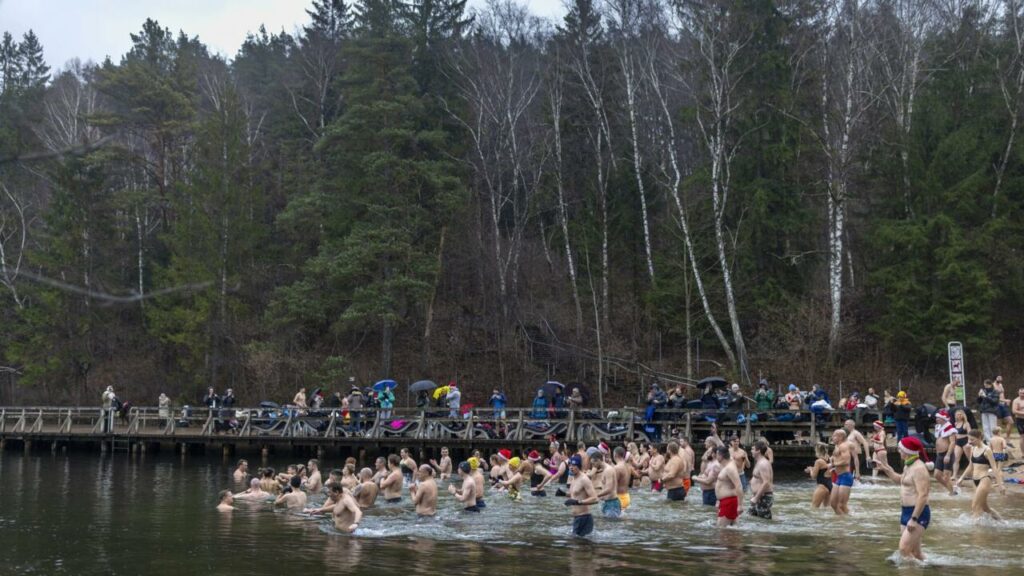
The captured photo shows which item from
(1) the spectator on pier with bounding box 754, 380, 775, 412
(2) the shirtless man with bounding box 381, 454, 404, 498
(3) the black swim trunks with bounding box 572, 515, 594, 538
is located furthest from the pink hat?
(1) the spectator on pier with bounding box 754, 380, 775, 412

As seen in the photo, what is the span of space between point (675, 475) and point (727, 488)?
4.48 meters

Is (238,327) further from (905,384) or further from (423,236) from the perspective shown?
(905,384)

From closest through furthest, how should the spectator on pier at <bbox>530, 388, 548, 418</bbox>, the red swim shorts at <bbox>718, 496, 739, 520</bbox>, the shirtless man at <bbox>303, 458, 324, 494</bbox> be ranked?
the red swim shorts at <bbox>718, 496, 739, 520</bbox>
the shirtless man at <bbox>303, 458, 324, 494</bbox>
the spectator on pier at <bbox>530, 388, 548, 418</bbox>

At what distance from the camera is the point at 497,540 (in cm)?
1795

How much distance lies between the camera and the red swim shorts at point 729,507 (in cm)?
1734

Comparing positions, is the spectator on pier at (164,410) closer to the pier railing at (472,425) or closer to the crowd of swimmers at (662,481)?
the pier railing at (472,425)

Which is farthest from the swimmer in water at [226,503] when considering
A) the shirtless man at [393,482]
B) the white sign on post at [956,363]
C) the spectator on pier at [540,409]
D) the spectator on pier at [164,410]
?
the white sign on post at [956,363]

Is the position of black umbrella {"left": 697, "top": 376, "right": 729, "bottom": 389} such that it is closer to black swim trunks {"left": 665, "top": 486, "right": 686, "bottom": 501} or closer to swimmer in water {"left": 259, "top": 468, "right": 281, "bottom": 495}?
black swim trunks {"left": 665, "top": 486, "right": 686, "bottom": 501}

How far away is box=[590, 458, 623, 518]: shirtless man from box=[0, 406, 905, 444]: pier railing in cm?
961

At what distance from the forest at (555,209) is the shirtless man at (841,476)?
19341mm

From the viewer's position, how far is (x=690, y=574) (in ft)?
47.8

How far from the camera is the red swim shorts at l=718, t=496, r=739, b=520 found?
1734cm

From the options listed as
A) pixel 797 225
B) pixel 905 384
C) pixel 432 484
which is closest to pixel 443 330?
pixel 797 225

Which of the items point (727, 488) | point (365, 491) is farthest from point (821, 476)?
point (365, 491)
